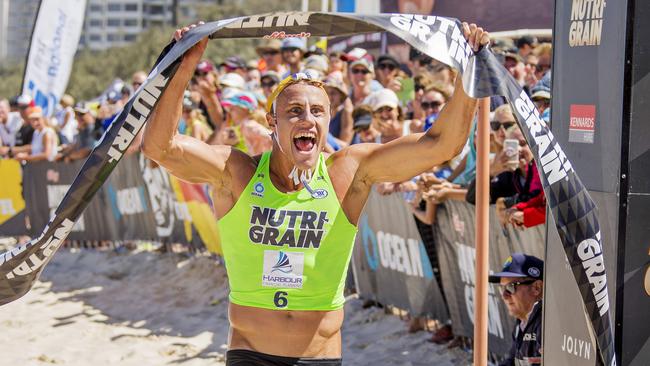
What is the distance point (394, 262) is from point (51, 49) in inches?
432

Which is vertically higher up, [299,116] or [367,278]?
[299,116]

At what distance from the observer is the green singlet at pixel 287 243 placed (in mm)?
4508

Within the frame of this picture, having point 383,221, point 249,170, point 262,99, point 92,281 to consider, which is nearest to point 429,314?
point 383,221

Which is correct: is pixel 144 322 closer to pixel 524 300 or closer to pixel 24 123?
pixel 524 300

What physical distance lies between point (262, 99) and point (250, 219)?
600 cm

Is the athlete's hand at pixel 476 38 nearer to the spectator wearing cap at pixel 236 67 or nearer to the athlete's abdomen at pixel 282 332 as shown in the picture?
the athlete's abdomen at pixel 282 332

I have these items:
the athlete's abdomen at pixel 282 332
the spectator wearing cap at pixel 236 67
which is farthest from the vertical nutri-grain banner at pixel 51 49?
the athlete's abdomen at pixel 282 332

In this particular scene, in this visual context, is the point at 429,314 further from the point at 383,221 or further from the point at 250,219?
the point at 250,219

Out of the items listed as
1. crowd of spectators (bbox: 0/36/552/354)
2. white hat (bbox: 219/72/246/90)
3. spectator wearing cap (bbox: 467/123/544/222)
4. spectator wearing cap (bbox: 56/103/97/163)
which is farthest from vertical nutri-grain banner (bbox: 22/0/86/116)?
spectator wearing cap (bbox: 467/123/544/222)

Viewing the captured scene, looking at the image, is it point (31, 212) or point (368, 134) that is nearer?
point (368, 134)

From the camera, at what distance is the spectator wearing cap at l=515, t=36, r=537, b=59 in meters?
9.48

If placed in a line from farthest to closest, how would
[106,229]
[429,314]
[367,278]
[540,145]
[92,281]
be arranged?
1. [106,229]
2. [92,281]
3. [367,278]
4. [429,314]
5. [540,145]

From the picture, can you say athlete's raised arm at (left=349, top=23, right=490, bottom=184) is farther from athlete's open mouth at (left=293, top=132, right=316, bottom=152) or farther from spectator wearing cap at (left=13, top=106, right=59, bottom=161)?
spectator wearing cap at (left=13, top=106, right=59, bottom=161)

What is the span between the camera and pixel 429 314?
856 cm
